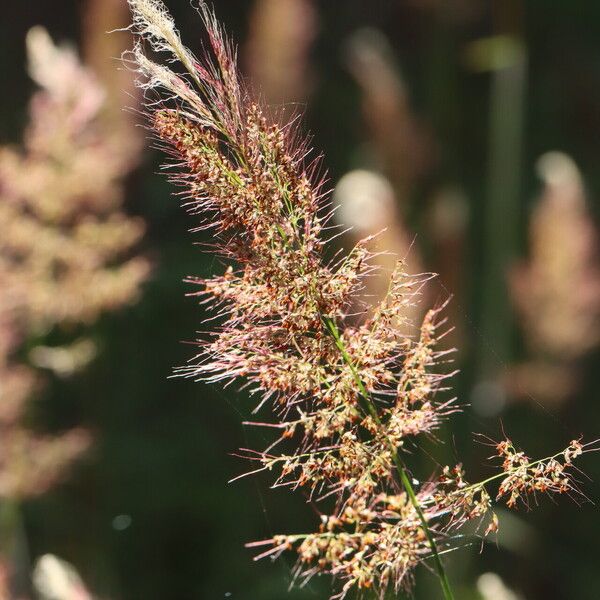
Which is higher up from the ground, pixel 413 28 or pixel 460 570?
pixel 413 28

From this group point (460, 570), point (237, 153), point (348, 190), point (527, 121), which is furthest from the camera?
point (527, 121)

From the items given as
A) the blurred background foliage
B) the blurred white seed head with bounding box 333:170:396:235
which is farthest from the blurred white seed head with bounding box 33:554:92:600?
the blurred white seed head with bounding box 333:170:396:235

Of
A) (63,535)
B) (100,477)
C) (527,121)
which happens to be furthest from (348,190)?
(527,121)

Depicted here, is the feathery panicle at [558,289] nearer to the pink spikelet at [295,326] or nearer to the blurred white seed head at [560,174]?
the blurred white seed head at [560,174]

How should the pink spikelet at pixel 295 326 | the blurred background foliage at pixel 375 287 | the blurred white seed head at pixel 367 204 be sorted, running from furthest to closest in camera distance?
the blurred background foliage at pixel 375 287 < the blurred white seed head at pixel 367 204 < the pink spikelet at pixel 295 326

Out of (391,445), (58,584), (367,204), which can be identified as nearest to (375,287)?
(367,204)

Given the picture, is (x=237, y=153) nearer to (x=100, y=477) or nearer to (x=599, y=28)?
(x=100, y=477)

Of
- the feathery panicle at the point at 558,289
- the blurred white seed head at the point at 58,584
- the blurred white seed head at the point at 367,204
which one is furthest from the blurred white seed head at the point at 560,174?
the blurred white seed head at the point at 58,584

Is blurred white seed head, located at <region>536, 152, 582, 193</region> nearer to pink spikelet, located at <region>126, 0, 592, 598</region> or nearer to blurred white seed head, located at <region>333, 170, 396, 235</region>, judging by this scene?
blurred white seed head, located at <region>333, 170, 396, 235</region>
